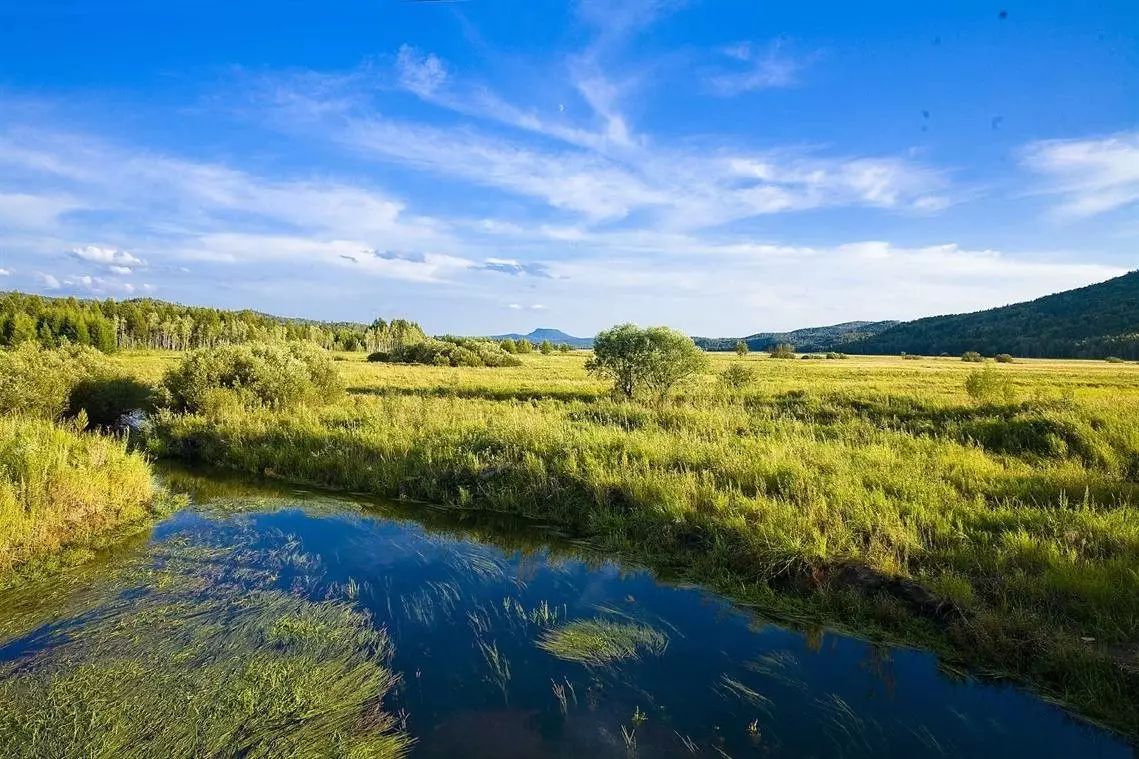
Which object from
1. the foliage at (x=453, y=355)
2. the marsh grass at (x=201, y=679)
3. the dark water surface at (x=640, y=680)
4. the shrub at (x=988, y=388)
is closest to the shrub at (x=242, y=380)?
the dark water surface at (x=640, y=680)

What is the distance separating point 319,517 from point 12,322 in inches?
3949

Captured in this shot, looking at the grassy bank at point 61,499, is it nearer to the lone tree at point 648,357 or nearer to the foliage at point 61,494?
the foliage at point 61,494

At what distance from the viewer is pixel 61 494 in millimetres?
9320

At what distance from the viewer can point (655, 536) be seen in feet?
30.1

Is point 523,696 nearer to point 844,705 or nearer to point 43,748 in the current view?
point 844,705

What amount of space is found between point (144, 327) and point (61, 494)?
5284 inches

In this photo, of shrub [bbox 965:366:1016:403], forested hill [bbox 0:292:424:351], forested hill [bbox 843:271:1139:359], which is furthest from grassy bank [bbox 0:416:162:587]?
forested hill [bbox 843:271:1139:359]

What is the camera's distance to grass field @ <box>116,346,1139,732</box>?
19.9ft

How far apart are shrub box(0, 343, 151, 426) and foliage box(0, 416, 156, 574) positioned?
685cm

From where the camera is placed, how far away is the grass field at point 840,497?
19.9ft

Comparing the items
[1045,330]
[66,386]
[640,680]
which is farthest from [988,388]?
[1045,330]

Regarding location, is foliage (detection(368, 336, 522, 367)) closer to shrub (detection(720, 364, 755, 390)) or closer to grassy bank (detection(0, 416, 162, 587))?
shrub (detection(720, 364, 755, 390))

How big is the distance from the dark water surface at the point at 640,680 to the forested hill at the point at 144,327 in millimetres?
84226

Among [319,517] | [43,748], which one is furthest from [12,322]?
[43,748]
